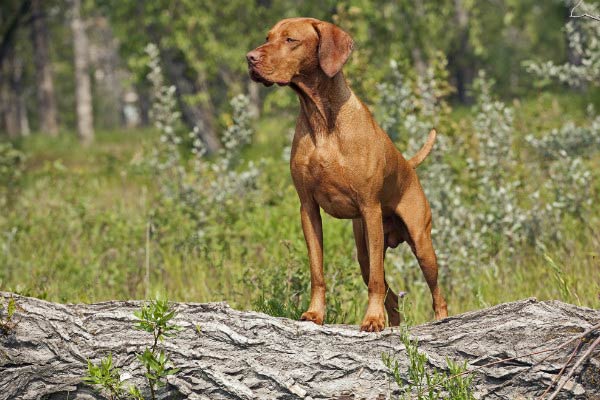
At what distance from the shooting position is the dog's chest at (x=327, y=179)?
11.7 ft

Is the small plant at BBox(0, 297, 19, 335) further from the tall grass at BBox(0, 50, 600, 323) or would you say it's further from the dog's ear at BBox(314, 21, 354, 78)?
the dog's ear at BBox(314, 21, 354, 78)

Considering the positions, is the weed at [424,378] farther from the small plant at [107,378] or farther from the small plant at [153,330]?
the small plant at [107,378]

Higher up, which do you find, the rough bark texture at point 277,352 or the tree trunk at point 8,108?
the tree trunk at point 8,108

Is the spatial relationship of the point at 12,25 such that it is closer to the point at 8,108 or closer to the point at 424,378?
the point at 424,378

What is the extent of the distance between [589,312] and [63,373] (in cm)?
231

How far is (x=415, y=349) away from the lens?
3082 millimetres

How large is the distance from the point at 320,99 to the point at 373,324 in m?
1.08

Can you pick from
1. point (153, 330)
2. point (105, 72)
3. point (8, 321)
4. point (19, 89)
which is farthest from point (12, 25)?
point (105, 72)

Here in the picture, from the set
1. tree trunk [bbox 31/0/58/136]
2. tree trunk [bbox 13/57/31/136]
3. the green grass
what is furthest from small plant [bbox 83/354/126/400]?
→ tree trunk [bbox 13/57/31/136]

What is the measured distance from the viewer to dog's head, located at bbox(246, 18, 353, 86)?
3.49 metres

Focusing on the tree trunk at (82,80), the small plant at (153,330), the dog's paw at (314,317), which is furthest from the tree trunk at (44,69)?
the small plant at (153,330)

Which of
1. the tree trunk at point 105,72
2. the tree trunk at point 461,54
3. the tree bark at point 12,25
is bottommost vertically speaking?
the tree bark at point 12,25

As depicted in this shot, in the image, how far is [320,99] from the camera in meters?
3.66

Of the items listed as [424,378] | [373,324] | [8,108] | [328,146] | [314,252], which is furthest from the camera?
[8,108]
